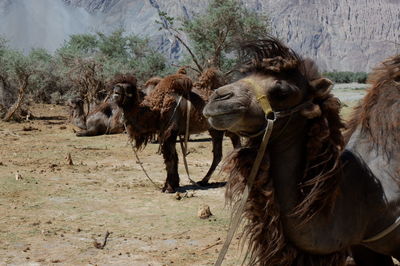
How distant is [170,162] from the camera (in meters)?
8.62

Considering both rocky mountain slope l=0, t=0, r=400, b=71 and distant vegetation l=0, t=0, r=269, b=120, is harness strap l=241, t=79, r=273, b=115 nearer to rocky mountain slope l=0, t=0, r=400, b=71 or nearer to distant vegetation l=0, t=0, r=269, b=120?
distant vegetation l=0, t=0, r=269, b=120

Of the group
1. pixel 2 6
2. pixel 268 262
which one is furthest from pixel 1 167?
pixel 2 6

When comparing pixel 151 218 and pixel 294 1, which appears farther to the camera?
pixel 294 1

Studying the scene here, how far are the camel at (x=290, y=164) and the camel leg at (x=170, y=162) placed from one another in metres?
5.62

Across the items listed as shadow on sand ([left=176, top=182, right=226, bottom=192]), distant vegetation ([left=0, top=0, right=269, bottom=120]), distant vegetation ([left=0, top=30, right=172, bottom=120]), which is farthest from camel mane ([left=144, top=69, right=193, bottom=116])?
distant vegetation ([left=0, top=0, right=269, bottom=120])

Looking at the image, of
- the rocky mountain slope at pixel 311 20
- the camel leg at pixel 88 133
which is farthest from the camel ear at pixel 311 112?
the rocky mountain slope at pixel 311 20

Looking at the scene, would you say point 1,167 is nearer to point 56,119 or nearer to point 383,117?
point 383,117

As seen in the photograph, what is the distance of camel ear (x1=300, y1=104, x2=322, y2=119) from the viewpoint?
2.88 metres

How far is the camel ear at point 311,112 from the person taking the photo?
9.45 ft

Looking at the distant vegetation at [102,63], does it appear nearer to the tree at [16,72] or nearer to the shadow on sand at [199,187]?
the tree at [16,72]

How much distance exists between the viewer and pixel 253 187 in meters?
2.83

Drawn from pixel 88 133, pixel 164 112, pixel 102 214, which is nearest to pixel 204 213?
pixel 102 214

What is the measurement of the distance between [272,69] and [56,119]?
21055 millimetres

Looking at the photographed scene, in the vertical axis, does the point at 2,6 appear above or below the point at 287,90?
above
